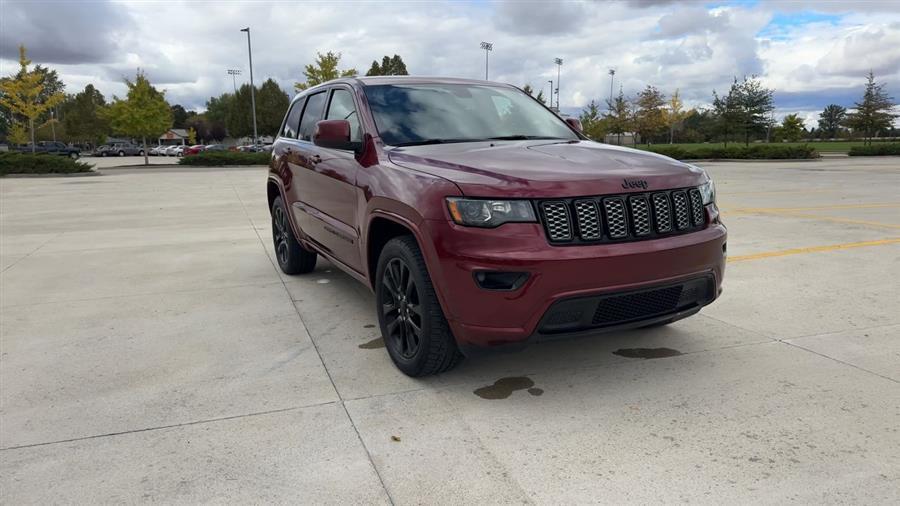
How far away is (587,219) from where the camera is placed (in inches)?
119

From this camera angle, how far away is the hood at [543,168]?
2996 millimetres

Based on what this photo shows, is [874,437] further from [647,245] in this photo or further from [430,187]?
[430,187]

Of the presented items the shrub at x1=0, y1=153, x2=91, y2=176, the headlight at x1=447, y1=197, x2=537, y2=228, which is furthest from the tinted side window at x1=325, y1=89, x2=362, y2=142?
the shrub at x1=0, y1=153, x2=91, y2=176

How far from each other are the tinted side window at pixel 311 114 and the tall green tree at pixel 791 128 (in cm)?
8149

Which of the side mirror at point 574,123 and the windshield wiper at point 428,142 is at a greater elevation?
the side mirror at point 574,123

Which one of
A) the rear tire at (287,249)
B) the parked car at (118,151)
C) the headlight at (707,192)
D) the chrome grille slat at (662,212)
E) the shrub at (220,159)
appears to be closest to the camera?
the chrome grille slat at (662,212)

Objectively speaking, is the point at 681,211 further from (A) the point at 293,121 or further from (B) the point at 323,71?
(B) the point at 323,71

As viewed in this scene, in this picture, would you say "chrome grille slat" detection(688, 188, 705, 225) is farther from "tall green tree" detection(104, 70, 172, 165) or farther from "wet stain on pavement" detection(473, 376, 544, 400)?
"tall green tree" detection(104, 70, 172, 165)

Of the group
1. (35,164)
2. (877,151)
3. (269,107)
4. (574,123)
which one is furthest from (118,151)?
(574,123)

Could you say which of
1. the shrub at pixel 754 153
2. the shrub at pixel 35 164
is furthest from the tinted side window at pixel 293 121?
the shrub at pixel 754 153

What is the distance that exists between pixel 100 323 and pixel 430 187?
3084 millimetres

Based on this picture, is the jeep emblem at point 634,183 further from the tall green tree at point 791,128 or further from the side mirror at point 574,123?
the tall green tree at point 791,128

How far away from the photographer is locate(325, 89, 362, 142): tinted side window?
4312 mm

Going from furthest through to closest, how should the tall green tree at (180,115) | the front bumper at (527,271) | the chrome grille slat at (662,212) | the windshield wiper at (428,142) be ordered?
the tall green tree at (180,115)
the windshield wiper at (428,142)
the chrome grille slat at (662,212)
the front bumper at (527,271)
